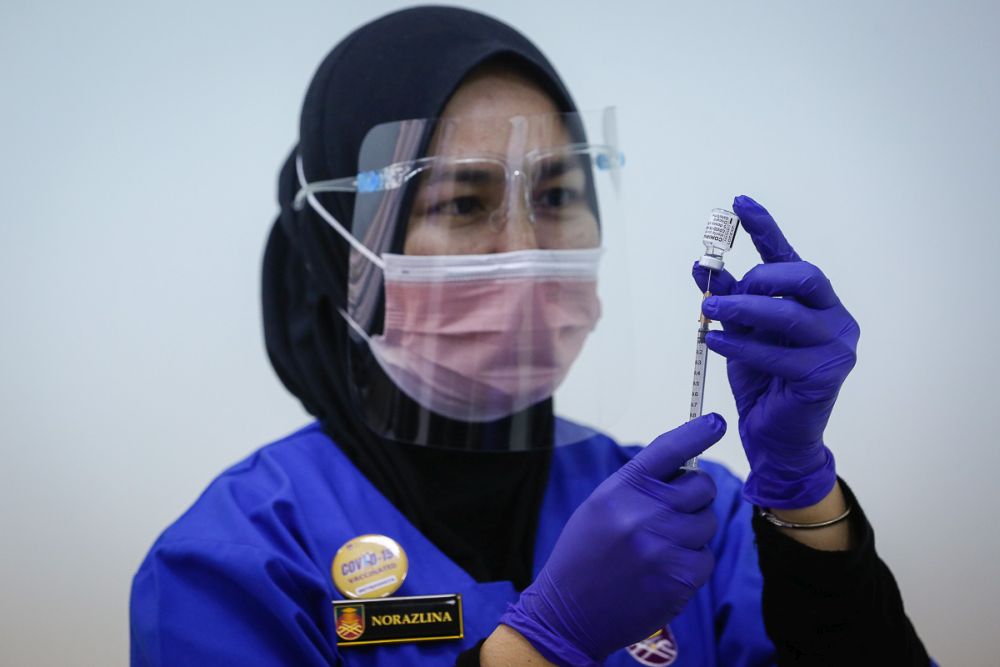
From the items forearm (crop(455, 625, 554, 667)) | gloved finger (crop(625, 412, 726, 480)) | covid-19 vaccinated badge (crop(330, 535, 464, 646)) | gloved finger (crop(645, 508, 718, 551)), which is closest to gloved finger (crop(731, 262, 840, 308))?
gloved finger (crop(625, 412, 726, 480))

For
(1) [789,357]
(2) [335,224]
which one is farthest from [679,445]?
(2) [335,224]

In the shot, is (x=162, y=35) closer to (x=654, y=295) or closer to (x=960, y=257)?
(x=654, y=295)

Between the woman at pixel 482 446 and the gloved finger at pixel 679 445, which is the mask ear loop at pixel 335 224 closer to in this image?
the woman at pixel 482 446

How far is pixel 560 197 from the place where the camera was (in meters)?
1.42

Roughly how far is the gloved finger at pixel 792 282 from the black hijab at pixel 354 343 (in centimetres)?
52

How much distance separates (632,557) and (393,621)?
0.39 metres

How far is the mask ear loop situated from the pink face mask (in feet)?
0.11

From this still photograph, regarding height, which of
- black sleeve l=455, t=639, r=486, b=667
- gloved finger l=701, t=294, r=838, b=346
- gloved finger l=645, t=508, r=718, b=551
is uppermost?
gloved finger l=701, t=294, r=838, b=346

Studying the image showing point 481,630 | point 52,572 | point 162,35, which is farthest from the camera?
point 162,35

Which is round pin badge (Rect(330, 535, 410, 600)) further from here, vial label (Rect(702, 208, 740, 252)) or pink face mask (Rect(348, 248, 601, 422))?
vial label (Rect(702, 208, 740, 252))

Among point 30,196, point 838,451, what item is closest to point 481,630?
point 838,451

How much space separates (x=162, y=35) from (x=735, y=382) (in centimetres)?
159

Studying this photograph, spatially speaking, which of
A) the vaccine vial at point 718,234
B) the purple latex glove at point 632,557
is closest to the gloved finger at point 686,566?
the purple latex glove at point 632,557

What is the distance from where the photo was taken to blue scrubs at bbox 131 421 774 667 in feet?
3.68
